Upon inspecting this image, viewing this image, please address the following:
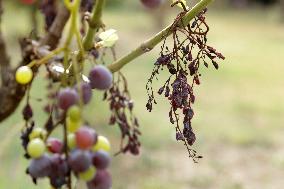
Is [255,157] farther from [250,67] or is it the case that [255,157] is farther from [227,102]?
[250,67]

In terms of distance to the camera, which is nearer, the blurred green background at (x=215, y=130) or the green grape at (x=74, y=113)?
the green grape at (x=74, y=113)

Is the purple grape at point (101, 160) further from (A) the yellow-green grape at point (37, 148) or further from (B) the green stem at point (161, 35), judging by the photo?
(B) the green stem at point (161, 35)

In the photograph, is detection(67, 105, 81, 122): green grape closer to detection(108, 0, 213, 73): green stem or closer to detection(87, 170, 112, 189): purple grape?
detection(87, 170, 112, 189): purple grape

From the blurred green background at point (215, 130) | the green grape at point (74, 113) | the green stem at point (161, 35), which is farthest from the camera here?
the blurred green background at point (215, 130)

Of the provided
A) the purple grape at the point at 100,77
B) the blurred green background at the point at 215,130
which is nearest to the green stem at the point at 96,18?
the purple grape at the point at 100,77

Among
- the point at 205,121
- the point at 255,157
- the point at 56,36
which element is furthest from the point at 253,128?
the point at 56,36

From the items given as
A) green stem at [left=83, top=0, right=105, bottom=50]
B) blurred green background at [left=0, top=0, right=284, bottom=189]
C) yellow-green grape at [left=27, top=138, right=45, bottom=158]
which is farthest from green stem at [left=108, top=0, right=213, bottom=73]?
blurred green background at [left=0, top=0, right=284, bottom=189]

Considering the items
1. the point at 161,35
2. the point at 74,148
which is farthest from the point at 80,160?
the point at 161,35
